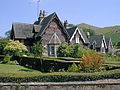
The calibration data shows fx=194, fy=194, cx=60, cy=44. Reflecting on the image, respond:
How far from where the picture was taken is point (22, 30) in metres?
42.2

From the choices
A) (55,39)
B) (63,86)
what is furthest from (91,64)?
(55,39)

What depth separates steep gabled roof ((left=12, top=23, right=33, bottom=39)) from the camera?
Answer: 41.0m

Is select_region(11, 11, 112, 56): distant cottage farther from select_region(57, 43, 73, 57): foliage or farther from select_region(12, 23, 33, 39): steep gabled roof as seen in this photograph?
select_region(57, 43, 73, 57): foliage

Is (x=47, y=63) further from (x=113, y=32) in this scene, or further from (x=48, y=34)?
(x=113, y=32)

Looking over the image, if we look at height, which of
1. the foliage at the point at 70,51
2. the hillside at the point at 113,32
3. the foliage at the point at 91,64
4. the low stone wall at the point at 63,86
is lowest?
the low stone wall at the point at 63,86

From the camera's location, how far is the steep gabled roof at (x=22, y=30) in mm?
40969

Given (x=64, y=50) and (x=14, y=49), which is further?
(x=64, y=50)

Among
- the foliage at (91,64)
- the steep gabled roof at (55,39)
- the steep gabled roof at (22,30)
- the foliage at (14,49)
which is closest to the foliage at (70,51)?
the steep gabled roof at (55,39)

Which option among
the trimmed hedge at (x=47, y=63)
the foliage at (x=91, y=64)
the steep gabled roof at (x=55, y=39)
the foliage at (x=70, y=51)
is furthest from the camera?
the steep gabled roof at (x=55, y=39)

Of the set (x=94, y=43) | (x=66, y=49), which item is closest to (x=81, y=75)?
(x=66, y=49)

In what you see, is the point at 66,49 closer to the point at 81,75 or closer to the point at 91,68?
the point at 91,68

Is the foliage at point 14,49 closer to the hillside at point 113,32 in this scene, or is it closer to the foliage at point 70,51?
the foliage at point 70,51

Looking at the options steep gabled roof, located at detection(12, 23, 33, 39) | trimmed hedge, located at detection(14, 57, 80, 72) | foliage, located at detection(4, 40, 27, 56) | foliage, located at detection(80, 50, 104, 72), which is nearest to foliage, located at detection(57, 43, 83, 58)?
foliage, located at detection(4, 40, 27, 56)

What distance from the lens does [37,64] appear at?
88.5 feet
